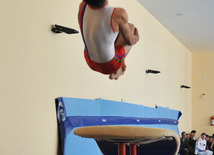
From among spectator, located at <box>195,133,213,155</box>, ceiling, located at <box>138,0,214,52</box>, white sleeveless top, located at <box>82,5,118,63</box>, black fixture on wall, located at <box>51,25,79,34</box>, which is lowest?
spectator, located at <box>195,133,213,155</box>

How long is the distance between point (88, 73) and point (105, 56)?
14.4 ft

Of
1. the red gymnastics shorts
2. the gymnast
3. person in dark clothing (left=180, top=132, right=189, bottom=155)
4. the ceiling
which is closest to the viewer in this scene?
the gymnast

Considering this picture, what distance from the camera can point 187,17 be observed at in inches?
417

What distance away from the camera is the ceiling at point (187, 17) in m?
9.27

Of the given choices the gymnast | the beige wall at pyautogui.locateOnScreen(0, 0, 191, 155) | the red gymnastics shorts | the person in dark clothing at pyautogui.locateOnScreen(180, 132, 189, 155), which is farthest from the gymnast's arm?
the person in dark clothing at pyautogui.locateOnScreen(180, 132, 189, 155)

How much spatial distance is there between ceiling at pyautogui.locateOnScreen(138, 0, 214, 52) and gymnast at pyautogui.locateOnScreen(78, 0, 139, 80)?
721 centimetres

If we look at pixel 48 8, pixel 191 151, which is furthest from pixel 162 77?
pixel 48 8

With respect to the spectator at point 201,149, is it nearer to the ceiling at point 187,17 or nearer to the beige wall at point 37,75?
the ceiling at point 187,17

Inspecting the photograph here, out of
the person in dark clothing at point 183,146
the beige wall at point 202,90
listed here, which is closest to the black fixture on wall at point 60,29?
the person in dark clothing at point 183,146

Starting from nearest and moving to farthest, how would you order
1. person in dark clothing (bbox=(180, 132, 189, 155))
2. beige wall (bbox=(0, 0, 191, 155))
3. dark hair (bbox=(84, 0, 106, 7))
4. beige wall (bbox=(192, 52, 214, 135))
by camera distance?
dark hair (bbox=(84, 0, 106, 7)), beige wall (bbox=(0, 0, 191, 155)), person in dark clothing (bbox=(180, 132, 189, 155)), beige wall (bbox=(192, 52, 214, 135))

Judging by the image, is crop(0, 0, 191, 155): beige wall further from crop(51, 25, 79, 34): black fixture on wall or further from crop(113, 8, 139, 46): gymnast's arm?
crop(113, 8, 139, 46): gymnast's arm

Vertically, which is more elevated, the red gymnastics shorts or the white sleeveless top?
the white sleeveless top

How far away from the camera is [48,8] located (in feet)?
17.7

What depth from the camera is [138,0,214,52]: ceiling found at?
30.4 feet
